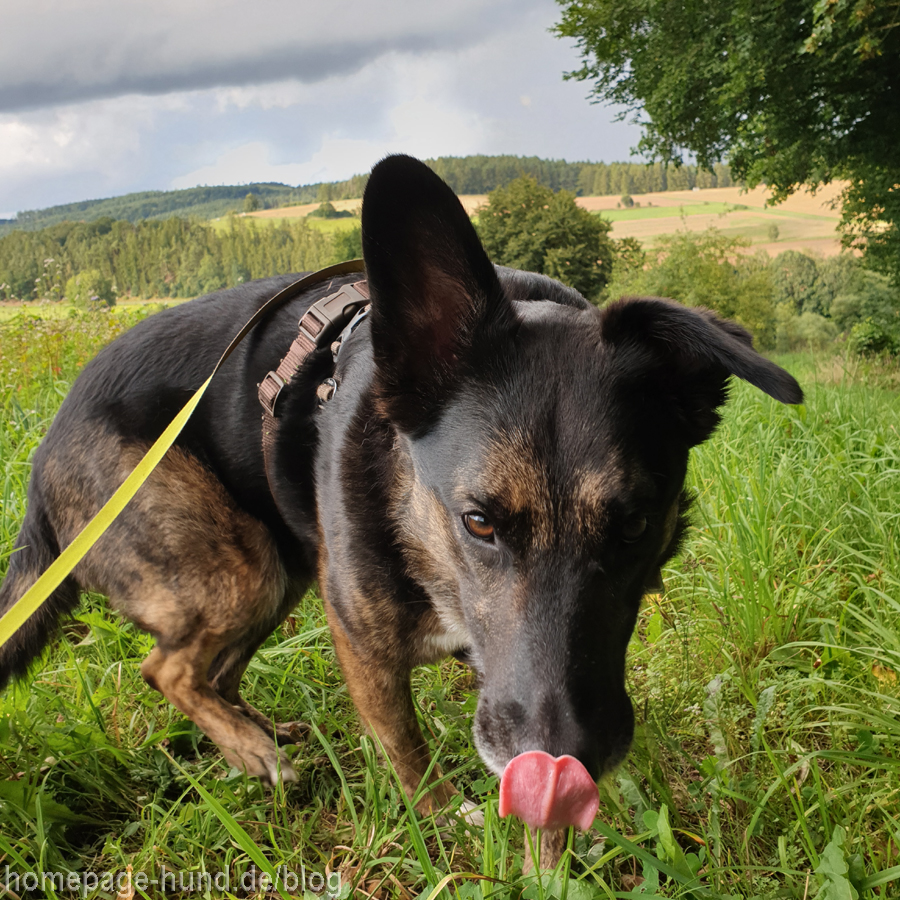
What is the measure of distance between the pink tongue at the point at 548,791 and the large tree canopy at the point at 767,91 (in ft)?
51.0

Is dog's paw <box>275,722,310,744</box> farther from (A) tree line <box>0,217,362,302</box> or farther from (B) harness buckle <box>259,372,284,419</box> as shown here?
(A) tree line <box>0,217,362,302</box>

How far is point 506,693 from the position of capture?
60.5 inches

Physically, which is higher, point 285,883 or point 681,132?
point 681,132

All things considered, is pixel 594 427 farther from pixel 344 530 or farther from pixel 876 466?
pixel 876 466

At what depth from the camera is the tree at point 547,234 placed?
47625 millimetres

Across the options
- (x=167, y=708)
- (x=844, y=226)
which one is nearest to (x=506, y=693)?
(x=167, y=708)

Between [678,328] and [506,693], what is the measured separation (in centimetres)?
98

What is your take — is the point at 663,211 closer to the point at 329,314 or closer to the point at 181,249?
the point at 181,249

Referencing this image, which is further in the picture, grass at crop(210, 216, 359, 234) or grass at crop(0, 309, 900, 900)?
grass at crop(210, 216, 359, 234)

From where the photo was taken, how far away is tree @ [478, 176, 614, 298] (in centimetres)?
4762

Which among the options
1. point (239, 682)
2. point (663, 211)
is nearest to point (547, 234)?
point (663, 211)

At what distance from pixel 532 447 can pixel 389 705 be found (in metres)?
1.08

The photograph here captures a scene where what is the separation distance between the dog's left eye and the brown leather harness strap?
3.90 ft

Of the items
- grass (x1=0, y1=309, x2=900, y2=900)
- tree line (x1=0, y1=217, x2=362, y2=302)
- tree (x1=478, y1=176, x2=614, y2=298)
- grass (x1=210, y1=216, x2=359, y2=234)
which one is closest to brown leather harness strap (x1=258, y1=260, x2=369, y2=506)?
grass (x1=0, y1=309, x2=900, y2=900)
